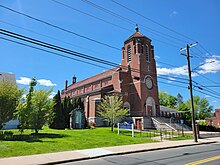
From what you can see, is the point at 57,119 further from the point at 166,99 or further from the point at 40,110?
the point at 166,99

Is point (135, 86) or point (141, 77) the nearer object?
point (141, 77)

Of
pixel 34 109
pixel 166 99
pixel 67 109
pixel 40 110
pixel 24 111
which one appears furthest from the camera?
pixel 166 99

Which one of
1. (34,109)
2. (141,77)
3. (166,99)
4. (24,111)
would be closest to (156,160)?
(24,111)

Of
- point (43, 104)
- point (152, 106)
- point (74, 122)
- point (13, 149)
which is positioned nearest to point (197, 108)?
point (152, 106)

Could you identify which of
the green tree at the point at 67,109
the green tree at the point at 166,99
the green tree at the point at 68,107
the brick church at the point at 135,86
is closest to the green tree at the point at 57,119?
the green tree at the point at 68,107

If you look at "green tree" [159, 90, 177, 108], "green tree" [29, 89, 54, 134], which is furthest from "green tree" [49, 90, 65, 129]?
"green tree" [159, 90, 177, 108]

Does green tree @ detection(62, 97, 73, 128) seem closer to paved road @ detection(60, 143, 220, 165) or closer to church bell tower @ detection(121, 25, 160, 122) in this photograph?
church bell tower @ detection(121, 25, 160, 122)

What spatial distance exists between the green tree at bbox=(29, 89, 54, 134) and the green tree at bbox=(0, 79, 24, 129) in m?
1.54

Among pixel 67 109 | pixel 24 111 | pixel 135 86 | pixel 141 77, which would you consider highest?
pixel 141 77

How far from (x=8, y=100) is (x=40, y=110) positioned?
320cm

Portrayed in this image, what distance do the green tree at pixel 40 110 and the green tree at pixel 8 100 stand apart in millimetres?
1545

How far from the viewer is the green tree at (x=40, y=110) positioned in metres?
18.9

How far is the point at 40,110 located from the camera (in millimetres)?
19672

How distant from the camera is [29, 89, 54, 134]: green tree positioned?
18.9 m
